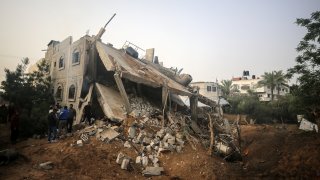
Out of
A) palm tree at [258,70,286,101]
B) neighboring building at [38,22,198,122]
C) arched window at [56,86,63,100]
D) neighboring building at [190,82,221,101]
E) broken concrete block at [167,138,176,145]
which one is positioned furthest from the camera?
neighboring building at [190,82,221,101]

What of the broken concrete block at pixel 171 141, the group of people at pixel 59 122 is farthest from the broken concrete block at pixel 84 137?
the broken concrete block at pixel 171 141

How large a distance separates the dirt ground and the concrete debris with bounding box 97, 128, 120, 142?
0.26 m

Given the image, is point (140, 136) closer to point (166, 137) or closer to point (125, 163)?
point (166, 137)

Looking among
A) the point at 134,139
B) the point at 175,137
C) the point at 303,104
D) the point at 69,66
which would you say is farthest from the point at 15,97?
the point at 303,104

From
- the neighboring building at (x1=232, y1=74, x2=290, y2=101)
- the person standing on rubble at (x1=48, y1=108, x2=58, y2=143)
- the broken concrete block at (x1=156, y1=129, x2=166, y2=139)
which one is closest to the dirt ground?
the person standing on rubble at (x1=48, y1=108, x2=58, y2=143)

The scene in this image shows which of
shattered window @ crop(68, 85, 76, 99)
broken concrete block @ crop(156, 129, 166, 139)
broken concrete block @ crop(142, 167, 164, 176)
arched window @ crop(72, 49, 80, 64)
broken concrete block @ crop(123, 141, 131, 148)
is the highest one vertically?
arched window @ crop(72, 49, 80, 64)

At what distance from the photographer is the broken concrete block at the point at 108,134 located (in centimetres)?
1123

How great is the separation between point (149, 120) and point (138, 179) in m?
5.05

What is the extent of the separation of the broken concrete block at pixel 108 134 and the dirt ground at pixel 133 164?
281mm

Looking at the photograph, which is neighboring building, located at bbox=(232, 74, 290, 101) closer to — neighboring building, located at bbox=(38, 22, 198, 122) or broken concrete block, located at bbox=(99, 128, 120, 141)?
neighboring building, located at bbox=(38, 22, 198, 122)

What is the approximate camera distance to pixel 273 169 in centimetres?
1077

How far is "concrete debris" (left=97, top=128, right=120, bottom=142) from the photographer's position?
11211mm

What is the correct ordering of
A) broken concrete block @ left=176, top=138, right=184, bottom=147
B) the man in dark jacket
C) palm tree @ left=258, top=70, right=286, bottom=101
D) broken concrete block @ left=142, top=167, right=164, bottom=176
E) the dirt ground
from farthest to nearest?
palm tree @ left=258, top=70, right=286, bottom=101
broken concrete block @ left=176, top=138, right=184, bottom=147
the man in dark jacket
broken concrete block @ left=142, top=167, right=164, bottom=176
the dirt ground

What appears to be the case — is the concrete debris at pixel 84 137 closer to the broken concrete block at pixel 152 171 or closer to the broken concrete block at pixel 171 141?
the broken concrete block at pixel 152 171
